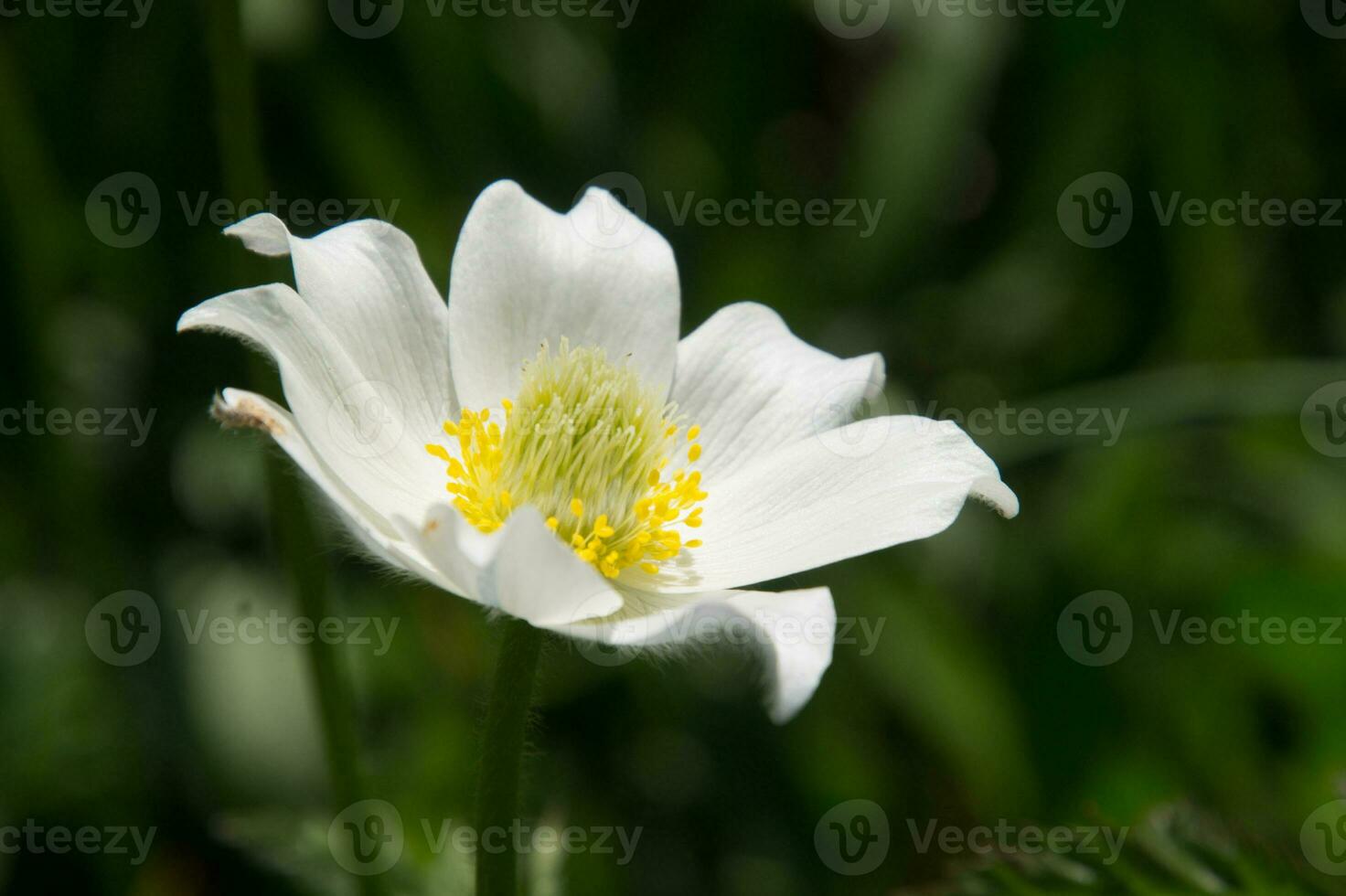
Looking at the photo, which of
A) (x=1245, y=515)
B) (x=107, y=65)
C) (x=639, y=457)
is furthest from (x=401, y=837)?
(x=1245, y=515)

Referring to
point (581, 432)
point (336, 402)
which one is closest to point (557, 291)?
point (581, 432)

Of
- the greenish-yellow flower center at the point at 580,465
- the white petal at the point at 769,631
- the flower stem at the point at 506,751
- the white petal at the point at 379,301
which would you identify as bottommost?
the flower stem at the point at 506,751

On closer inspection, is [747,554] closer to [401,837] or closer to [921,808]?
[401,837]

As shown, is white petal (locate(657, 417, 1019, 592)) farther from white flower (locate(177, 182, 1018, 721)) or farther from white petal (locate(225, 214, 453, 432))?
white petal (locate(225, 214, 453, 432))

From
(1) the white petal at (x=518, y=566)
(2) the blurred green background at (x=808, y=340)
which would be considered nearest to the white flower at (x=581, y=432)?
(1) the white petal at (x=518, y=566)

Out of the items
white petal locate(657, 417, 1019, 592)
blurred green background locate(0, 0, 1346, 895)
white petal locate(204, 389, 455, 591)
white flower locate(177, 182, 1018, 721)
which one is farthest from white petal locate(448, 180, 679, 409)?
white petal locate(204, 389, 455, 591)

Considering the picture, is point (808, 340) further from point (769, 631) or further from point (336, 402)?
point (769, 631)

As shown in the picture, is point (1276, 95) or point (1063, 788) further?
point (1276, 95)

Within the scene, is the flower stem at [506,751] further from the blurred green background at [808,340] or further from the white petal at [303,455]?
the blurred green background at [808,340]
